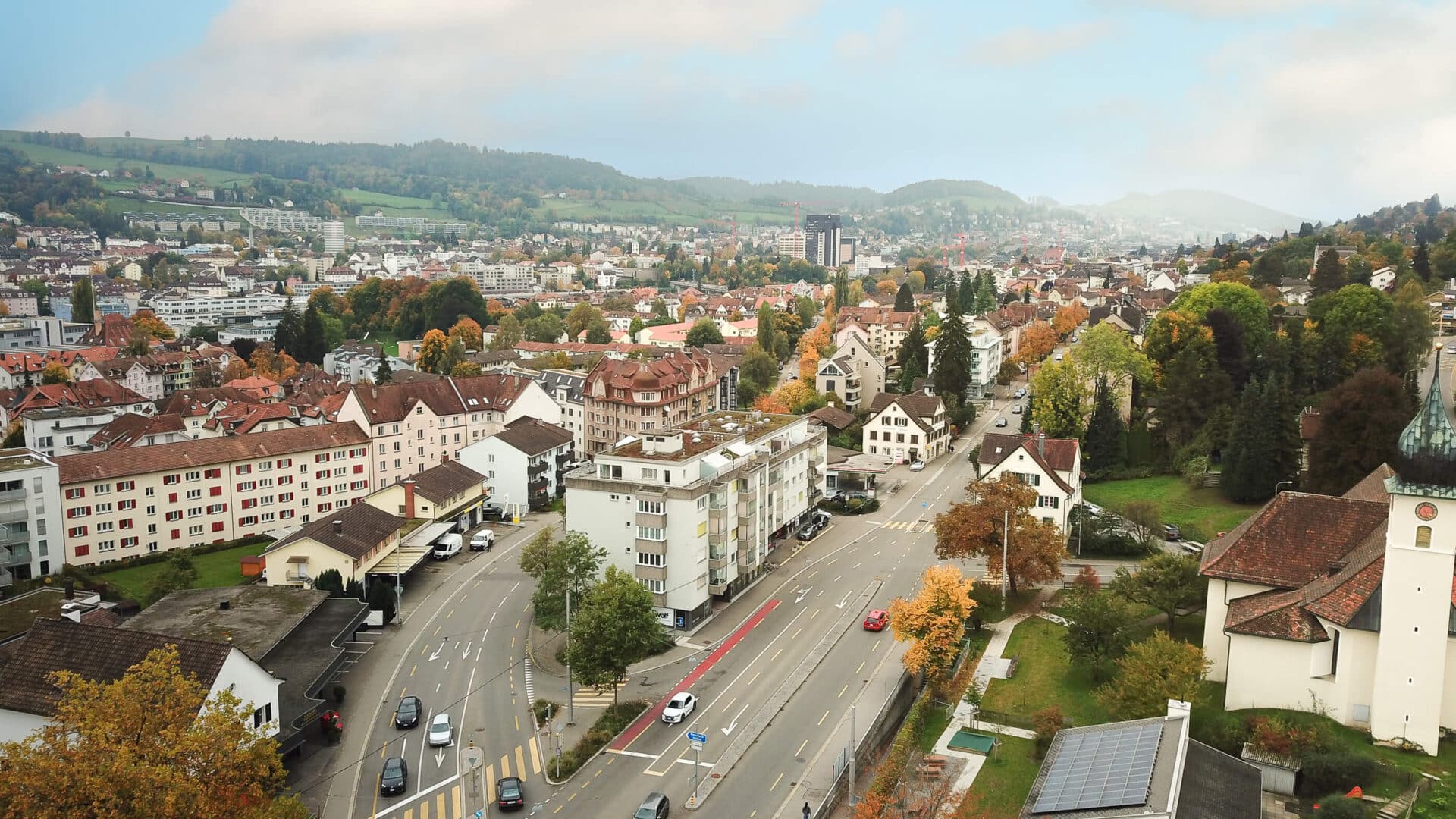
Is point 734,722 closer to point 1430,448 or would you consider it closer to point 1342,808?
point 1342,808

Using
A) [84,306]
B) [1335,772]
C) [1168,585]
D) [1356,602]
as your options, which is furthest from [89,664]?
[84,306]

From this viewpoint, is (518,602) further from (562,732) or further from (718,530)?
(562,732)

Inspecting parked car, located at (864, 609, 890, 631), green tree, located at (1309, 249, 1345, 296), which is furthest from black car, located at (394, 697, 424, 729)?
green tree, located at (1309, 249, 1345, 296)

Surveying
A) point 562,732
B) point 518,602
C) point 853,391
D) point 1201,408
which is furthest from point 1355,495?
point 853,391

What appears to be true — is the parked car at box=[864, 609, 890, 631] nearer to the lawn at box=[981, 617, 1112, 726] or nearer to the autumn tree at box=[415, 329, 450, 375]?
the lawn at box=[981, 617, 1112, 726]

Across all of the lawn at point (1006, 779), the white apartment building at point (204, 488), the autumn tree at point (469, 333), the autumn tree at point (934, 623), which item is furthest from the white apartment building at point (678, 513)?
the autumn tree at point (469, 333)

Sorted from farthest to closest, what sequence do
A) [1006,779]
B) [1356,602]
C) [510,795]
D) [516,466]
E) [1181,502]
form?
[516,466] → [1181,502] → [1356,602] → [510,795] → [1006,779]
